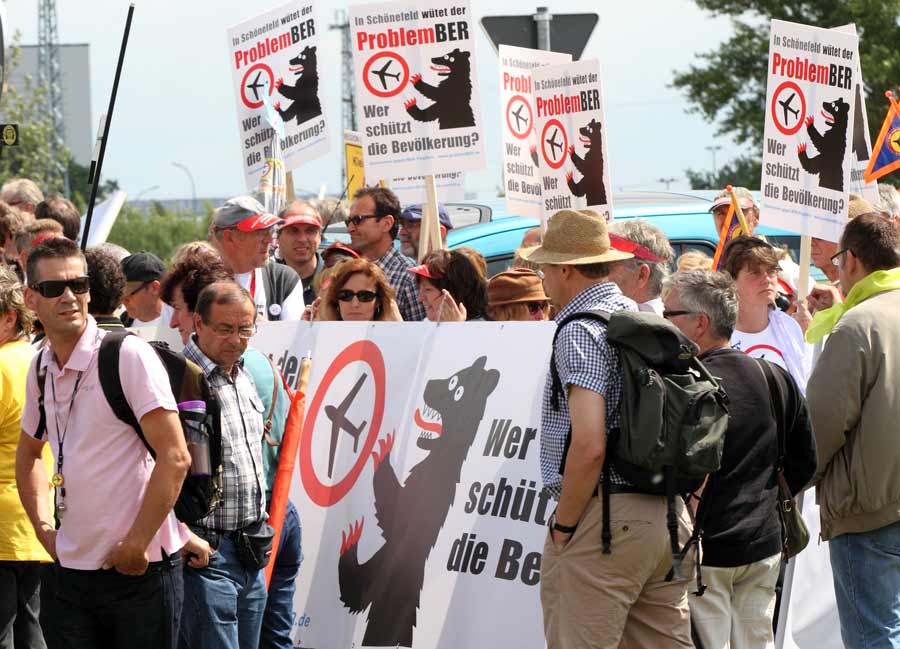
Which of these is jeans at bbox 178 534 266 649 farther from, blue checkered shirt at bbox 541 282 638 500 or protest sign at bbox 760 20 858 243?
protest sign at bbox 760 20 858 243

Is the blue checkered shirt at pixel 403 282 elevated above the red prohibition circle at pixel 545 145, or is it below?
below

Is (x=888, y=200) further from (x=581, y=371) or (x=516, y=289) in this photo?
(x=581, y=371)

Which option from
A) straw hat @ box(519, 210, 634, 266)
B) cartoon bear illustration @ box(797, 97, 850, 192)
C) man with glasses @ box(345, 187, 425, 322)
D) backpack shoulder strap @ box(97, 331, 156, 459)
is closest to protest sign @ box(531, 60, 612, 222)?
man with glasses @ box(345, 187, 425, 322)

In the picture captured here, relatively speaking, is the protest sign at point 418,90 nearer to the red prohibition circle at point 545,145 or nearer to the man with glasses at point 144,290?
the red prohibition circle at point 545,145

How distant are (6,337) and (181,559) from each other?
1.47 meters

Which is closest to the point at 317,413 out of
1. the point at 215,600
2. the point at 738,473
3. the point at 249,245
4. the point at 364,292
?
the point at 364,292

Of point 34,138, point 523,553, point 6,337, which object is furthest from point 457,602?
point 34,138

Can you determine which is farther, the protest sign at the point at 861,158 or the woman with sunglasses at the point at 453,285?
the protest sign at the point at 861,158

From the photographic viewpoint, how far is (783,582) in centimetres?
627

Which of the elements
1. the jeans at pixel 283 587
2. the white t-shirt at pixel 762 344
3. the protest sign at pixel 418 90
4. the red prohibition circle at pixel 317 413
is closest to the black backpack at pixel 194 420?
the jeans at pixel 283 587

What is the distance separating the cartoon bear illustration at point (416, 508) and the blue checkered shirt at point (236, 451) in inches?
41.0

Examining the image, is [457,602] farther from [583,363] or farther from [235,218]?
[235,218]

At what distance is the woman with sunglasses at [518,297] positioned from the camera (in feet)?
22.2

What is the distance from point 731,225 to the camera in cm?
857
